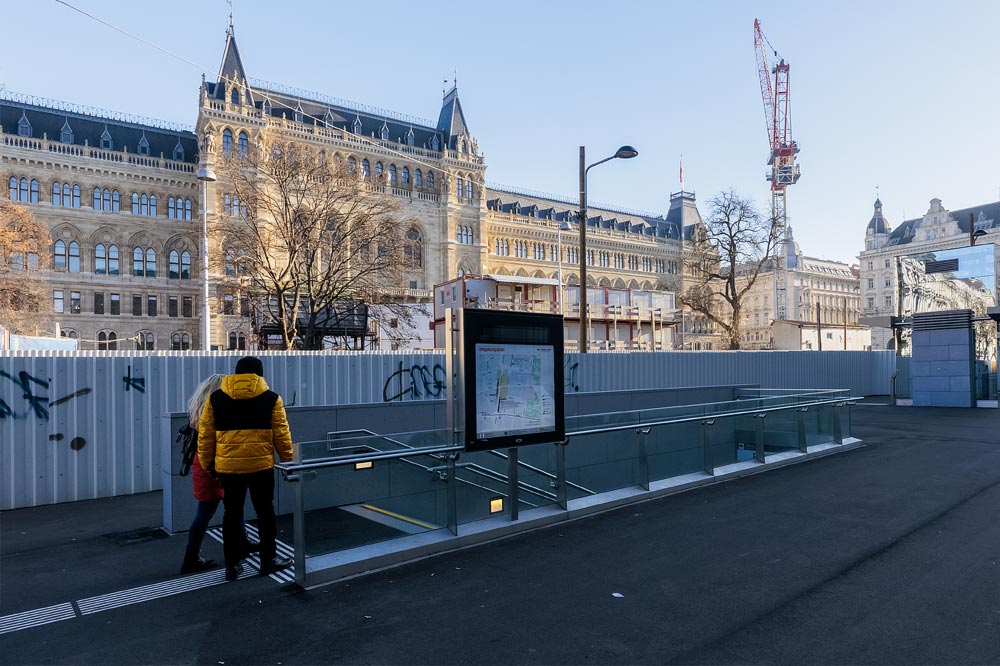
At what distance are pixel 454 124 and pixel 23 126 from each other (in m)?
39.6

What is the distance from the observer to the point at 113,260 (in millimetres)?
56062

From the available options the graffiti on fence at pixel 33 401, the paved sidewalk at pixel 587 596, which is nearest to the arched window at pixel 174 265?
the graffiti on fence at pixel 33 401

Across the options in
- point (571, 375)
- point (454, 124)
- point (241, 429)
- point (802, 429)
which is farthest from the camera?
point (454, 124)

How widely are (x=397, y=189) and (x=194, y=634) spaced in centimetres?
6590

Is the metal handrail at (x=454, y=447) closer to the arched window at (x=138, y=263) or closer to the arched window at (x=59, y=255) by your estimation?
the arched window at (x=138, y=263)

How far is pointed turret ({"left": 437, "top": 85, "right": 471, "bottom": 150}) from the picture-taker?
72188 millimetres

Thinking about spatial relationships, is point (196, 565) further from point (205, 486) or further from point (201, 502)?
point (205, 486)

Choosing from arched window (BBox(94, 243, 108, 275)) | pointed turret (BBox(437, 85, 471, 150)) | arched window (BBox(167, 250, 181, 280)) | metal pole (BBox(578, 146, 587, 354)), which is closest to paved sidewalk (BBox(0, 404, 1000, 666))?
metal pole (BBox(578, 146, 587, 354))

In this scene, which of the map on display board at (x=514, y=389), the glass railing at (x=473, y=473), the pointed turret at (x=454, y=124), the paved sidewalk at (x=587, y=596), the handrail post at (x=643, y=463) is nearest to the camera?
the paved sidewalk at (x=587, y=596)

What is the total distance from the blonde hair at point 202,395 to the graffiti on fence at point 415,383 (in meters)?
7.55

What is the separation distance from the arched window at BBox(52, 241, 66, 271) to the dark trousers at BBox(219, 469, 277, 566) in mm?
58801

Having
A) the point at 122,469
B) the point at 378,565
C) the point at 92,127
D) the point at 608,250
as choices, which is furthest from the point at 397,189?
the point at 378,565

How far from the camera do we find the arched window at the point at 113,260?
5584 centimetres

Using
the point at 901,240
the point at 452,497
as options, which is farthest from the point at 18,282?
the point at 901,240
